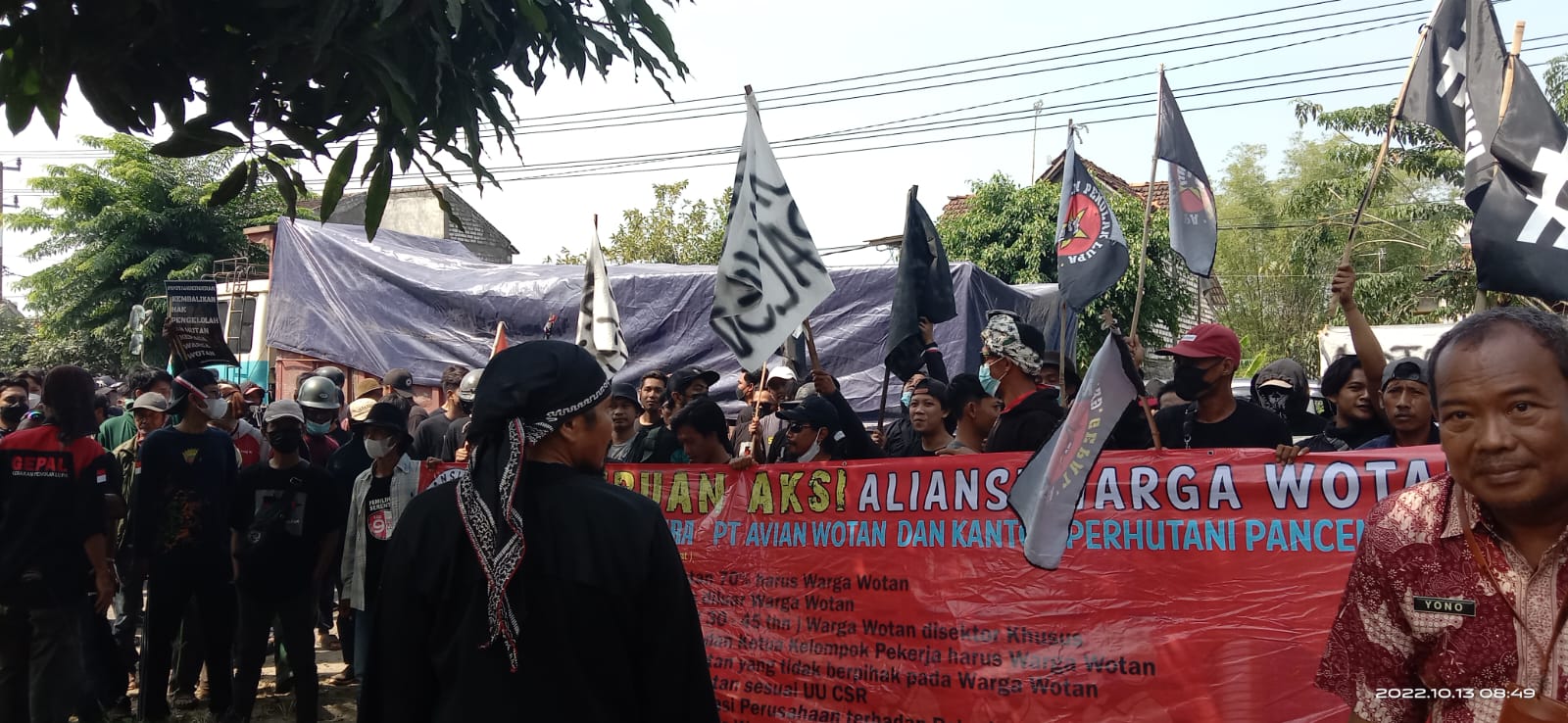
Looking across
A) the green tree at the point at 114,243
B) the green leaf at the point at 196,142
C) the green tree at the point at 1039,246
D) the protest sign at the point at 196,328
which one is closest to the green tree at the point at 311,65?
the green leaf at the point at 196,142

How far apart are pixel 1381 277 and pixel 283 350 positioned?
1930 cm

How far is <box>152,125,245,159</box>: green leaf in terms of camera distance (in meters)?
3.35

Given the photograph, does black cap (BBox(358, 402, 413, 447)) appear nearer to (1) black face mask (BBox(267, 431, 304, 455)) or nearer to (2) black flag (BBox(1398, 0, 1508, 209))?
(1) black face mask (BBox(267, 431, 304, 455))

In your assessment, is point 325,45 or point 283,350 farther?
point 283,350

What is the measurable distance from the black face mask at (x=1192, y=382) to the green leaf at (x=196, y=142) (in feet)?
12.7

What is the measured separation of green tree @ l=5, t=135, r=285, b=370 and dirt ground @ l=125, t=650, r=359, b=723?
21266 millimetres

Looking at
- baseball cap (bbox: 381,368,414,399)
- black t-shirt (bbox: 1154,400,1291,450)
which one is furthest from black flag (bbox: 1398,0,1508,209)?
baseball cap (bbox: 381,368,414,399)

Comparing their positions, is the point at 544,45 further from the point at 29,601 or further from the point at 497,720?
the point at 29,601

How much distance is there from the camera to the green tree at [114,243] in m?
26.4

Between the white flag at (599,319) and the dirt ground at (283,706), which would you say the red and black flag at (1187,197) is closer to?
the white flag at (599,319)

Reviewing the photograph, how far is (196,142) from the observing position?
3398mm

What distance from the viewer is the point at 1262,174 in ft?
128

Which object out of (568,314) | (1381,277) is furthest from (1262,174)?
(568,314)

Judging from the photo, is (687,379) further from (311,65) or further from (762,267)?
(311,65)
